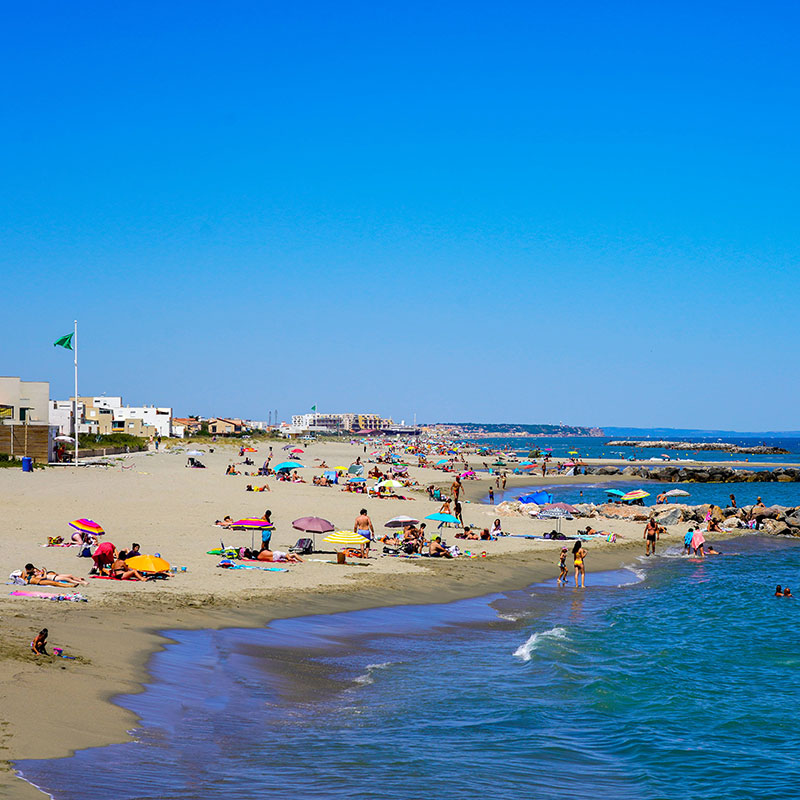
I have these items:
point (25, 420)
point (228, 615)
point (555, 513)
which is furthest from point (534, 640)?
point (25, 420)

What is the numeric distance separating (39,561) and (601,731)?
598 inches

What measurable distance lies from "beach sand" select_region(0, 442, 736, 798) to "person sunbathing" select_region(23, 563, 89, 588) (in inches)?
10.0

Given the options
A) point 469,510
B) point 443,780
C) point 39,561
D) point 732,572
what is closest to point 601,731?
point 443,780

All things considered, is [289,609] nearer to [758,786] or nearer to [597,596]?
[597,596]

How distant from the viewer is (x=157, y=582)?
68.3 feet

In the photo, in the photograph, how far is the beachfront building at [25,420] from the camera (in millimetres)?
54844

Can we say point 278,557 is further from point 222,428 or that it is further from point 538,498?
point 222,428

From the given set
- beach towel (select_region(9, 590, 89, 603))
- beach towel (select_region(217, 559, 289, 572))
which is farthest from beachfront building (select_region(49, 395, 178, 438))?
beach towel (select_region(9, 590, 89, 603))

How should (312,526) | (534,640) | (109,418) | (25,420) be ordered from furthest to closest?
(109,418), (25,420), (312,526), (534,640)

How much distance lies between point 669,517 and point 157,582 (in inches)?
1312

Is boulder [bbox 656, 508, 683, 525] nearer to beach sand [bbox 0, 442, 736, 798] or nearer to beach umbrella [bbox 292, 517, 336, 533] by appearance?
beach sand [bbox 0, 442, 736, 798]

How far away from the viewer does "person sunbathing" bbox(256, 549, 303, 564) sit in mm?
24984

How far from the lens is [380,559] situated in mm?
28172

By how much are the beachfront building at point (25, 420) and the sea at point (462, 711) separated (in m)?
41.0
